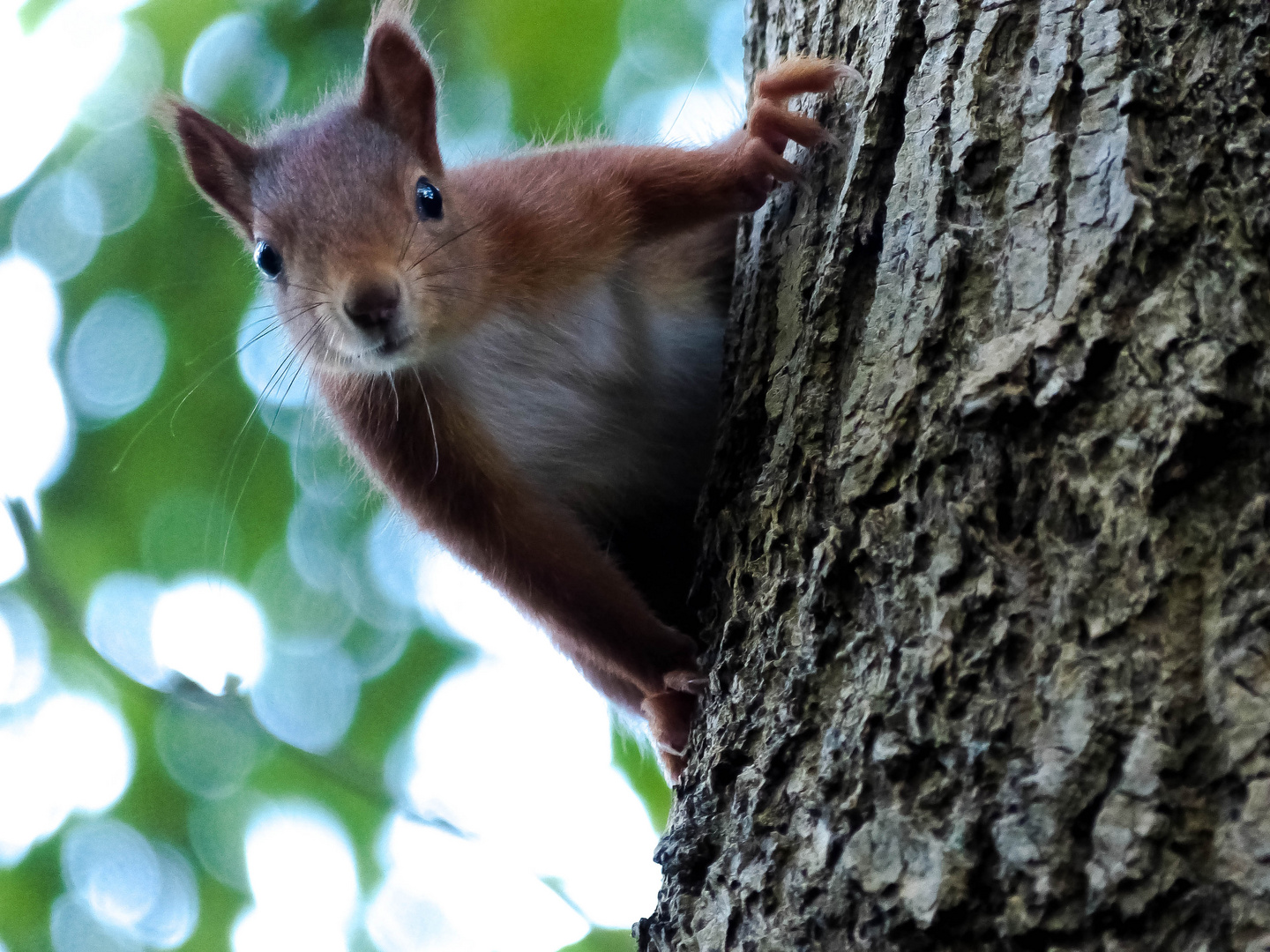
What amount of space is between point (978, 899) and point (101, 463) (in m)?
3.17

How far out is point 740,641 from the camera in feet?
6.77

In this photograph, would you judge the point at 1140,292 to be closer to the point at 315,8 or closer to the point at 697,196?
the point at 697,196

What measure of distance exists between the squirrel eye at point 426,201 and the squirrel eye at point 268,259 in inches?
14.5

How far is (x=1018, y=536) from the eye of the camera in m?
1.60

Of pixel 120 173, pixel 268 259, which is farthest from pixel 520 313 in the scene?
pixel 120 173

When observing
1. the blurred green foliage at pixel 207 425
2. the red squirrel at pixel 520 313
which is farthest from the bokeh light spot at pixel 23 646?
the red squirrel at pixel 520 313

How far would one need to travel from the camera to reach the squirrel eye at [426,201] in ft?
9.55

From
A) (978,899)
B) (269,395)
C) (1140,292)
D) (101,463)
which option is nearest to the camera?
(978,899)

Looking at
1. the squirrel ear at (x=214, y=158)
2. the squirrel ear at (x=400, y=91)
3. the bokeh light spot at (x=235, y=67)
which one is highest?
the bokeh light spot at (x=235, y=67)

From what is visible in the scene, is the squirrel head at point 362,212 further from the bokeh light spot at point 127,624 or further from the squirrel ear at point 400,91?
the bokeh light spot at point 127,624

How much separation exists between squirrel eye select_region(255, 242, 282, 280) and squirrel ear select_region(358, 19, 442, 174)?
457mm

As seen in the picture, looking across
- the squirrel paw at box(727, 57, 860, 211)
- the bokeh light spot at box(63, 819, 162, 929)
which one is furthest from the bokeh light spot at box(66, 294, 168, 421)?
the squirrel paw at box(727, 57, 860, 211)

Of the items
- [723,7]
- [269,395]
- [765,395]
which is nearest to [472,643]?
[269,395]

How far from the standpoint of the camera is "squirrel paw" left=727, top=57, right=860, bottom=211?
8.54ft
